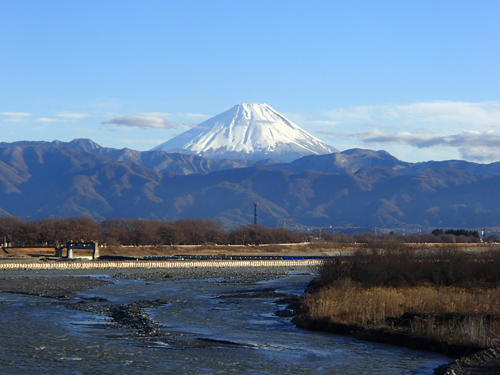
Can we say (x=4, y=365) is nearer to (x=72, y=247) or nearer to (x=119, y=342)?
(x=119, y=342)

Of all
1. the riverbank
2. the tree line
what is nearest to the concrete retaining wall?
the tree line

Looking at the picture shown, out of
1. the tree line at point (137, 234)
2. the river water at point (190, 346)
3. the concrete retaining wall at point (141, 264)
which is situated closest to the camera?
the river water at point (190, 346)

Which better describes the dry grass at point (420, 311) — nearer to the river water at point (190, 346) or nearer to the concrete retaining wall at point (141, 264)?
the river water at point (190, 346)

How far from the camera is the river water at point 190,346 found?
24.3 metres

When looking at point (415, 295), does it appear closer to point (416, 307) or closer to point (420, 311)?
point (416, 307)

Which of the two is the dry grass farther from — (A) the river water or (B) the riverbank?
(A) the river water

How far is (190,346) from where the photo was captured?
28.3m

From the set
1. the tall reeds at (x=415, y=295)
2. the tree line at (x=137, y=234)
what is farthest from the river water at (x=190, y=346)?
the tree line at (x=137, y=234)

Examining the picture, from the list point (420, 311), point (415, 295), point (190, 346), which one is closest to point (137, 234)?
point (415, 295)

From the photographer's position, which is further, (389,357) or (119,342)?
(119,342)

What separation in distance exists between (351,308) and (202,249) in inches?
3684

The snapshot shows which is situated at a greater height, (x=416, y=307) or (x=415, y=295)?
(x=415, y=295)

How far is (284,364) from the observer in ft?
81.9

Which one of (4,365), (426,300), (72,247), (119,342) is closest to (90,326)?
(119,342)
